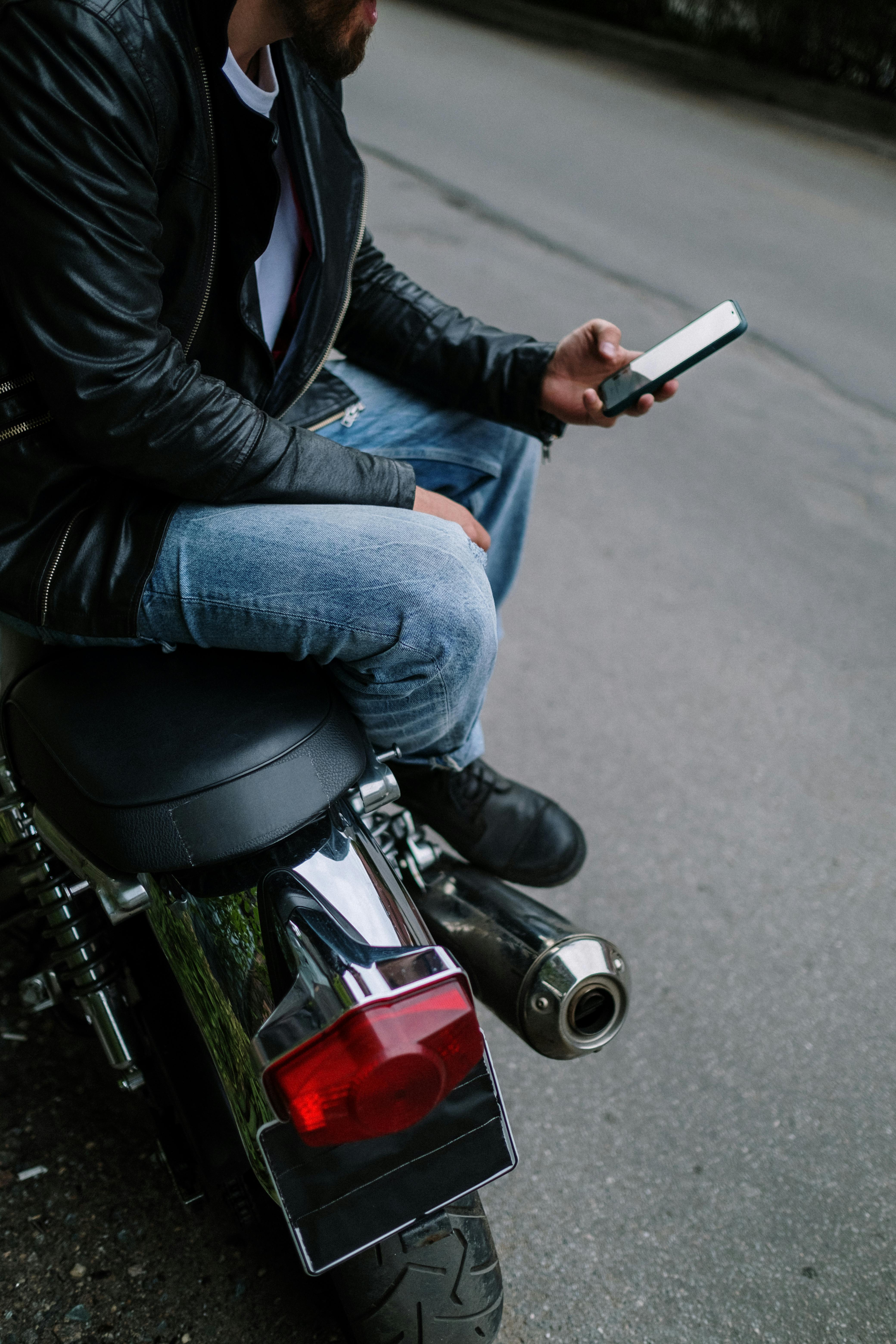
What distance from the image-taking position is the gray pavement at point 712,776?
1786 mm

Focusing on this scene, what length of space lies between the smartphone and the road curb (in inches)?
370

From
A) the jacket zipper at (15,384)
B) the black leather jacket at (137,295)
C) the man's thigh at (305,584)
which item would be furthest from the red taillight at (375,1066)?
the jacket zipper at (15,384)

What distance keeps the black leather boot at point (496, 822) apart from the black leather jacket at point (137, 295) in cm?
63

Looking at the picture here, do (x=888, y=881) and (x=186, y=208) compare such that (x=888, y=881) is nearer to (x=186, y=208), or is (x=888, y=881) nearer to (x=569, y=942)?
(x=569, y=942)

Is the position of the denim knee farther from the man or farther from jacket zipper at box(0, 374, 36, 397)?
jacket zipper at box(0, 374, 36, 397)

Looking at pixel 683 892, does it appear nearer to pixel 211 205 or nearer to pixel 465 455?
pixel 465 455

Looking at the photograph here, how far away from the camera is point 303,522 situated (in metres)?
1.47

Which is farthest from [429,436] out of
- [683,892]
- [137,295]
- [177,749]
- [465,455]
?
[683,892]

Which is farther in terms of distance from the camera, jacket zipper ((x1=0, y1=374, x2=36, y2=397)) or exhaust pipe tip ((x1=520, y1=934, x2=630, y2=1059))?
exhaust pipe tip ((x1=520, y1=934, x2=630, y2=1059))

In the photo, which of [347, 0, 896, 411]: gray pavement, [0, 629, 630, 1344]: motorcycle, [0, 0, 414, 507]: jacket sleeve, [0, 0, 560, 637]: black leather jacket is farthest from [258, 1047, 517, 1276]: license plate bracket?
[347, 0, 896, 411]: gray pavement

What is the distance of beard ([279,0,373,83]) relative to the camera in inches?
57.9

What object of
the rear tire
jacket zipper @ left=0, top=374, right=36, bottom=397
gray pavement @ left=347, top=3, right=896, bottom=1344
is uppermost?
jacket zipper @ left=0, top=374, right=36, bottom=397

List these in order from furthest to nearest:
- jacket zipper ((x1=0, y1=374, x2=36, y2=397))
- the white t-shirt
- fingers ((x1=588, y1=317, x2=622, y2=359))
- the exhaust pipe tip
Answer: fingers ((x1=588, y1=317, x2=622, y2=359))
the white t-shirt
the exhaust pipe tip
jacket zipper ((x1=0, y1=374, x2=36, y2=397))

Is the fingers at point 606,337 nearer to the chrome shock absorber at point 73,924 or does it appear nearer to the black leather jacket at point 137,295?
the black leather jacket at point 137,295
